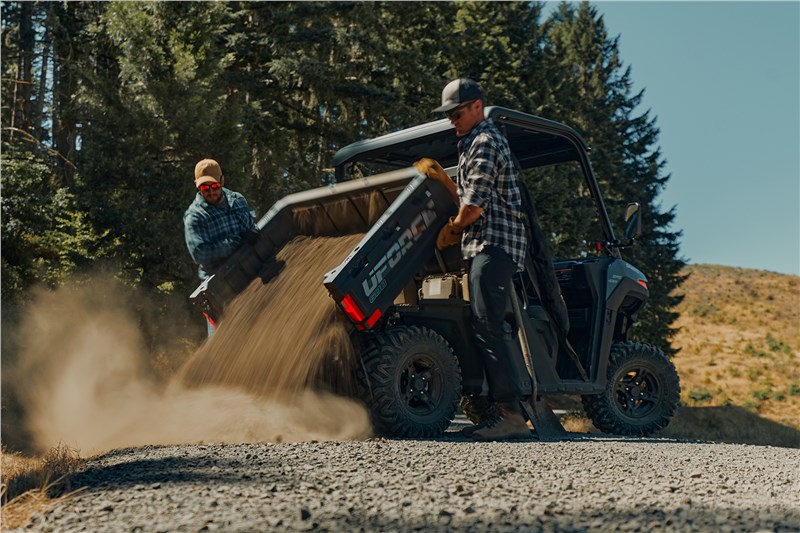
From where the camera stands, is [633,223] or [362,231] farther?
[633,223]

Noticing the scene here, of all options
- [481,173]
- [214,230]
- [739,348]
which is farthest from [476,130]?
[739,348]

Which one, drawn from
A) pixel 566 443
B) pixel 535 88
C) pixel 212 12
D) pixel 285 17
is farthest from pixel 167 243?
pixel 535 88

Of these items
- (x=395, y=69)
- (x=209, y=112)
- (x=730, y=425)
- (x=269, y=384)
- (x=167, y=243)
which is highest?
(x=395, y=69)

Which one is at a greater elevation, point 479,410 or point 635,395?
point 635,395

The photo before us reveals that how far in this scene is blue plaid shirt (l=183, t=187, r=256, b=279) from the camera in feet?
23.4

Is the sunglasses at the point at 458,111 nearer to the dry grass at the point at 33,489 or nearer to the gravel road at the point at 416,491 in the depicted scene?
the gravel road at the point at 416,491

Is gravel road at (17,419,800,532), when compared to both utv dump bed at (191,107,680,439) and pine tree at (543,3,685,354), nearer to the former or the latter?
utv dump bed at (191,107,680,439)

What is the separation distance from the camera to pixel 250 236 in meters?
7.19

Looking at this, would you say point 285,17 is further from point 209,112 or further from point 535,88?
point 535,88

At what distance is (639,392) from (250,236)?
387 centimetres

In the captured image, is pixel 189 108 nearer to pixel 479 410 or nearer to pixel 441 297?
pixel 479 410

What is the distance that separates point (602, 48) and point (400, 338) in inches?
1789

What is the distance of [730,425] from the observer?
16.7 metres

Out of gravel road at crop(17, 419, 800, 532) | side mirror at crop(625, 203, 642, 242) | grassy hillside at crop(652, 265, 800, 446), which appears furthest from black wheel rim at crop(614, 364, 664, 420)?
grassy hillside at crop(652, 265, 800, 446)
